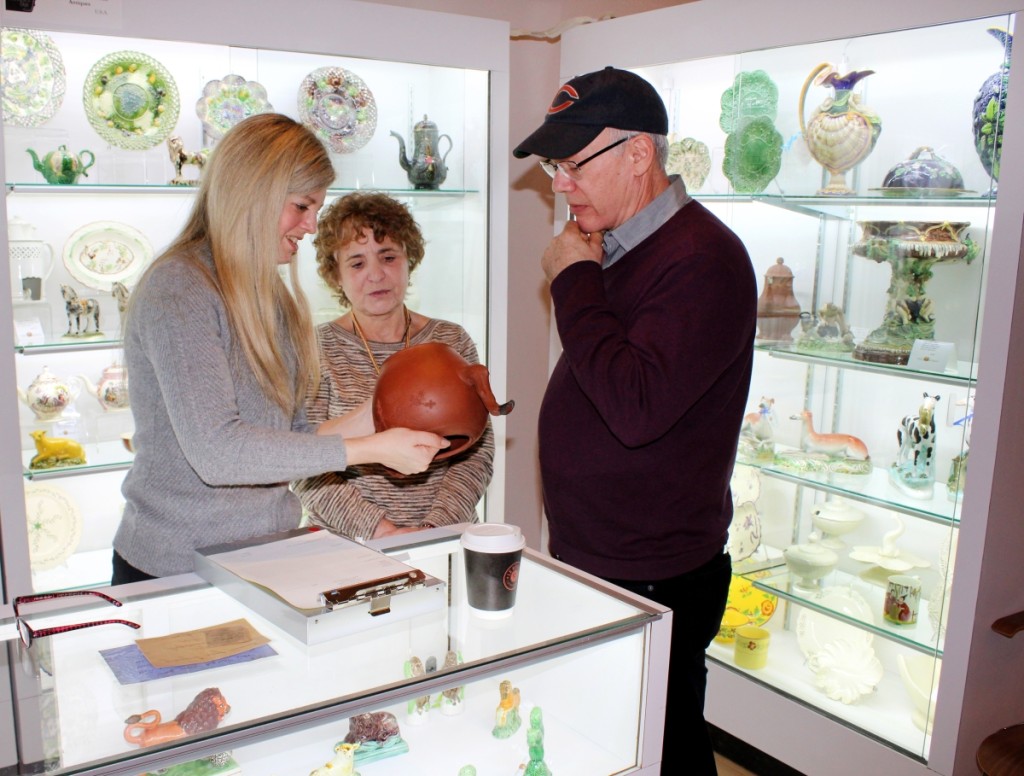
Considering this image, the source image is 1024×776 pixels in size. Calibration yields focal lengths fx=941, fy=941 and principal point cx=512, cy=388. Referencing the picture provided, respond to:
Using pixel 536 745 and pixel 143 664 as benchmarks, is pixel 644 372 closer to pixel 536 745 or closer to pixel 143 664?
pixel 536 745

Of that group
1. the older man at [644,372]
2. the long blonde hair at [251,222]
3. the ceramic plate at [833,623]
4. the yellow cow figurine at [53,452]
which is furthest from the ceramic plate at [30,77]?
the ceramic plate at [833,623]

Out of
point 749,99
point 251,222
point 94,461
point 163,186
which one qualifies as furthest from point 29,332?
point 749,99

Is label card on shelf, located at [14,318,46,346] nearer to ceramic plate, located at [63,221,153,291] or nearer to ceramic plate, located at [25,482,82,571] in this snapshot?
ceramic plate, located at [63,221,153,291]

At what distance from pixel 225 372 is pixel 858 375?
210 cm

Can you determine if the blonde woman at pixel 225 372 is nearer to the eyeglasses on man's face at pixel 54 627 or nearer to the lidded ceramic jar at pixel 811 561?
the eyeglasses on man's face at pixel 54 627

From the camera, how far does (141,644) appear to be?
4.24 feet

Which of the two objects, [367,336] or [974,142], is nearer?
[974,142]

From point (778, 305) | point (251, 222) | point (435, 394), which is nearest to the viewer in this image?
point (435, 394)

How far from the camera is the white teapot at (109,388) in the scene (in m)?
2.82

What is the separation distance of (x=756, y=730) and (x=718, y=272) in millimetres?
1802

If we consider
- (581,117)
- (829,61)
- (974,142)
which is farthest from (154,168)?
(974,142)

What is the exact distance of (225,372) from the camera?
169 cm

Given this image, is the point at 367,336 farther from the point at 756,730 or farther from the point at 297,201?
the point at 756,730

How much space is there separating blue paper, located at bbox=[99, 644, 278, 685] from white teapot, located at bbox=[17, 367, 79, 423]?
167cm
